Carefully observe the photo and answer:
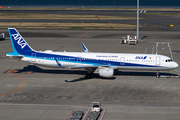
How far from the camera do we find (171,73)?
5000 cm

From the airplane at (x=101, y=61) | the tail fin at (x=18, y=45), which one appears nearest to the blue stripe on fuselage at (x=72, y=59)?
the airplane at (x=101, y=61)

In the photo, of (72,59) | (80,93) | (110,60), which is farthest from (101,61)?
(80,93)

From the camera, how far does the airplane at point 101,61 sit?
148ft

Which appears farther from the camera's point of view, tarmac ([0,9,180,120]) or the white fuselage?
the white fuselage

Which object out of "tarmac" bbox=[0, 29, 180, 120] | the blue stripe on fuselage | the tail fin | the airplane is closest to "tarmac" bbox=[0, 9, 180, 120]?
"tarmac" bbox=[0, 29, 180, 120]

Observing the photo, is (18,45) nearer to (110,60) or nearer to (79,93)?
(79,93)

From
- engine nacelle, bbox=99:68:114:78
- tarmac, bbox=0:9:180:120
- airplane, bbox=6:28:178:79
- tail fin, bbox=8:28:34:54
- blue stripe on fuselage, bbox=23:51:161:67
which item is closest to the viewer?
tarmac, bbox=0:9:180:120

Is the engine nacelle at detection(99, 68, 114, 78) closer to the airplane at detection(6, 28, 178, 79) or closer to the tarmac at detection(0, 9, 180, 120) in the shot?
the airplane at detection(6, 28, 178, 79)

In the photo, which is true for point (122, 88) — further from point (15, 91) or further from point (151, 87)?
point (15, 91)

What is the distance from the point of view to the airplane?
45.1 metres

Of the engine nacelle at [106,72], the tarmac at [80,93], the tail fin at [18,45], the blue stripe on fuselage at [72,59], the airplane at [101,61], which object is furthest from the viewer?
the tail fin at [18,45]

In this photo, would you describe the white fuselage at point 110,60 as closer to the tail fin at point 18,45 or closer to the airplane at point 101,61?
the airplane at point 101,61

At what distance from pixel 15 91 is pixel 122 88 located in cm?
1735

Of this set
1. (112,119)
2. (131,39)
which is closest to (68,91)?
(112,119)
